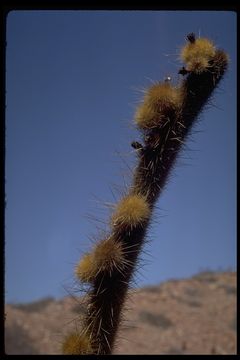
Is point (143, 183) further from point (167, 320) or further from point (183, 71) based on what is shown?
point (167, 320)

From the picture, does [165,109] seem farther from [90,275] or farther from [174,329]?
[174,329]

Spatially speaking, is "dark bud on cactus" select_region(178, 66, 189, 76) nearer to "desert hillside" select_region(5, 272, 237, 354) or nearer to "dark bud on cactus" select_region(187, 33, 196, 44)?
"dark bud on cactus" select_region(187, 33, 196, 44)

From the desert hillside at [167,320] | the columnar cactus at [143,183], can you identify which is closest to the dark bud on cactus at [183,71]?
the columnar cactus at [143,183]

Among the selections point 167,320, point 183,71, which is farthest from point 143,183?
point 167,320

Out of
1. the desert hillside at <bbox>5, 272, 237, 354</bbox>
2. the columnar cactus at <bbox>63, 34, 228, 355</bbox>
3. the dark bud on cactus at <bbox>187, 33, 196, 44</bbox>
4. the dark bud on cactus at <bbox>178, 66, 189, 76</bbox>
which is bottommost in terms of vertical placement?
the desert hillside at <bbox>5, 272, 237, 354</bbox>

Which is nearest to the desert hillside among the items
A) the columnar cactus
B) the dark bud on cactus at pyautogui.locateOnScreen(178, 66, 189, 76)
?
the columnar cactus

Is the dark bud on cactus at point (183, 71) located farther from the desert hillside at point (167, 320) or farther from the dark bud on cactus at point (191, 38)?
the desert hillside at point (167, 320)
